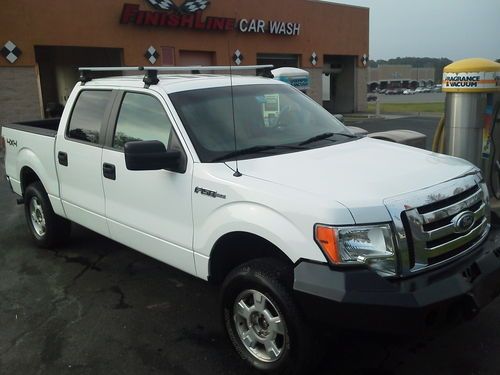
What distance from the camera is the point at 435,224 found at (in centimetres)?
285

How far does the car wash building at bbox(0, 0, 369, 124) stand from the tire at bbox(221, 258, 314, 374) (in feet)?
29.4

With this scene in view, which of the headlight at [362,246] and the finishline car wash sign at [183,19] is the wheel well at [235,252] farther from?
the finishline car wash sign at [183,19]

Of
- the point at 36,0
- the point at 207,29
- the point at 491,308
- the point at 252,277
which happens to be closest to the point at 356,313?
the point at 252,277

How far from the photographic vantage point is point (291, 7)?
77.0 feet

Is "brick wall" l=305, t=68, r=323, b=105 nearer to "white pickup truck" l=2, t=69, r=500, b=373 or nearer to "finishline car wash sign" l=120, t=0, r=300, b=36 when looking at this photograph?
"finishline car wash sign" l=120, t=0, r=300, b=36

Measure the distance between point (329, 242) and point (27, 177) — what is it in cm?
443

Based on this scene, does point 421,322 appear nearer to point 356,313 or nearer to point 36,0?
point 356,313

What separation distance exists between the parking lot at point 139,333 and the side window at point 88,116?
4.50 ft

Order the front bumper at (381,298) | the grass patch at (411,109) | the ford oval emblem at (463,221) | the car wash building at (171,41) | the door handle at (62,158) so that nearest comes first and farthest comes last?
the front bumper at (381,298)
the ford oval emblem at (463,221)
the door handle at (62,158)
the car wash building at (171,41)
the grass patch at (411,109)

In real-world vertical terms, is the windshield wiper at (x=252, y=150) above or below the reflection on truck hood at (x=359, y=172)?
above

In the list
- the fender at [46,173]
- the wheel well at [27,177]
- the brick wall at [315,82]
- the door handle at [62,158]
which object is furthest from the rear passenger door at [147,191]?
the brick wall at [315,82]

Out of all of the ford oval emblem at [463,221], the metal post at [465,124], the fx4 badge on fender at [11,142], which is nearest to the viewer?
the ford oval emblem at [463,221]

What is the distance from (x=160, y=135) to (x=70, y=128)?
5.15ft

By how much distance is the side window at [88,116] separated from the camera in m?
4.55
